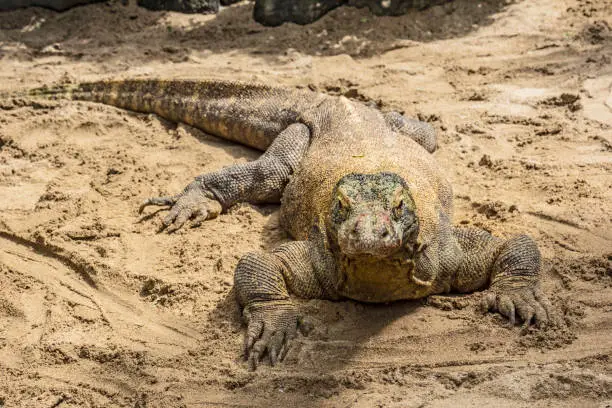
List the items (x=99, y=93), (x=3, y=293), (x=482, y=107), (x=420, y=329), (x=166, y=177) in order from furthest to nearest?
(x=99, y=93)
(x=482, y=107)
(x=166, y=177)
(x=3, y=293)
(x=420, y=329)

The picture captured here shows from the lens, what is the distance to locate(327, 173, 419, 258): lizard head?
4215mm

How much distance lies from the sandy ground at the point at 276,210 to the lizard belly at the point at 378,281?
0.14 meters

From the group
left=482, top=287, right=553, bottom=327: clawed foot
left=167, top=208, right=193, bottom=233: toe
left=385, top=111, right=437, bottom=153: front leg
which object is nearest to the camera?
left=482, top=287, right=553, bottom=327: clawed foot

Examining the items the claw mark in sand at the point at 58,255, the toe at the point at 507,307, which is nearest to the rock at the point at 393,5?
the claw mark in sand at the point at 58,255

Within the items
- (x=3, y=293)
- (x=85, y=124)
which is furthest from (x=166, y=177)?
(x=3, y=293)

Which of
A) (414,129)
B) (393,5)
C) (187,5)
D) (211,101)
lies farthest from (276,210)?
(187,5)

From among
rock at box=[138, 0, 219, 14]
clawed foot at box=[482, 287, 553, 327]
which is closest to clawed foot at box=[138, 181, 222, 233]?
clawed foot at box=[482, 287, 553, 327]

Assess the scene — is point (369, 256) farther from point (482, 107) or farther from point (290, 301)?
point (482, 107)

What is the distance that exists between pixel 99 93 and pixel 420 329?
5.30m

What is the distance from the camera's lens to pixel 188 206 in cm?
665

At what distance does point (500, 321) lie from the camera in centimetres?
490

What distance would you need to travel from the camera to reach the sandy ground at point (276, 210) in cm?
449

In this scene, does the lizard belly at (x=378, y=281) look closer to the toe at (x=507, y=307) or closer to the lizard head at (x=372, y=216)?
the lizard head at (x=372, y=216)

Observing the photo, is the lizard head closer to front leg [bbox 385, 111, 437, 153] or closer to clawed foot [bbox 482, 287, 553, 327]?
clawed foot [bbox 482, 287, 553, 327]
